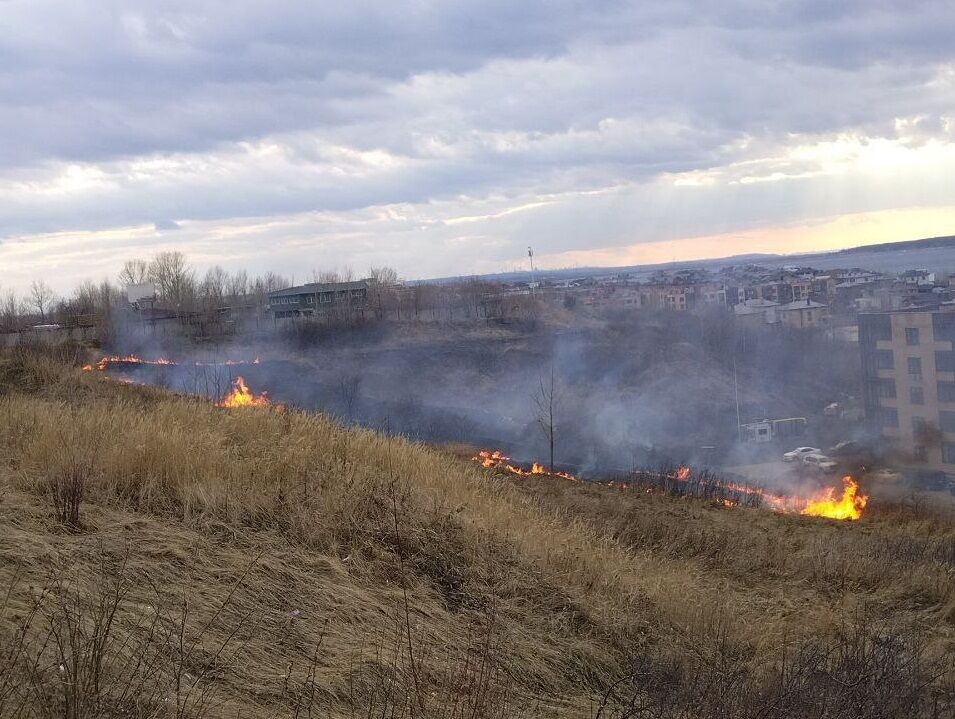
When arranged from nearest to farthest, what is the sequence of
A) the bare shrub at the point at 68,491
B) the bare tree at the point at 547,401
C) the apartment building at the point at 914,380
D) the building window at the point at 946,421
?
1. the bare shrub at the point at 68,491
2. the building window at the point at 946,421
3. the apartment building at the point at 914,380
4. the bare tree at the point at 547,401

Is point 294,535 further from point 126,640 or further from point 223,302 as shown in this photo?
point 223,302

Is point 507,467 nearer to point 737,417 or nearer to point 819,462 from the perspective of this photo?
point 819,462

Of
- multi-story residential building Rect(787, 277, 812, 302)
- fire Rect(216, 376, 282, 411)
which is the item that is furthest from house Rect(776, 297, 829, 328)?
fire Rect(216, 376, 282, 411)

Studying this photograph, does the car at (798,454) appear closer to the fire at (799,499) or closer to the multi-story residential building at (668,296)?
the fire at (799,499)

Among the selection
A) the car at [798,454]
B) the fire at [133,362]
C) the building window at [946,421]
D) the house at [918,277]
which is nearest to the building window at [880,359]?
the building window at [946,421]

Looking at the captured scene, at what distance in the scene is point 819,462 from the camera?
41125 millimetres

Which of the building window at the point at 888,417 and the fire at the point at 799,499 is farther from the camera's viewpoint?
the building window at the point at 888,417

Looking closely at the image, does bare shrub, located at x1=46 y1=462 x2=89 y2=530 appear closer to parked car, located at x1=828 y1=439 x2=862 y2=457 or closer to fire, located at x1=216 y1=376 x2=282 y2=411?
fire, located at x1=216 y1=376 x2=282 y2=411

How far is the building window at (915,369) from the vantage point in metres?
42.0

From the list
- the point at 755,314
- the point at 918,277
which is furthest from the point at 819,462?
the point at 918,277

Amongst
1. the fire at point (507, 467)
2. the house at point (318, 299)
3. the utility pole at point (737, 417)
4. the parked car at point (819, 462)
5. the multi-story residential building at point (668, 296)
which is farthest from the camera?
the multi-story residential building at point (668, 296)

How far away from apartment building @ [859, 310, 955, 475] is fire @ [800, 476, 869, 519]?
8919 millimetres

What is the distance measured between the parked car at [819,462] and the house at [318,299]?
40427mm

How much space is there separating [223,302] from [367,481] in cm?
7450
